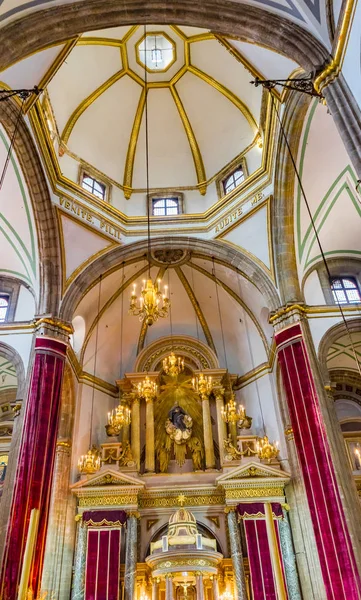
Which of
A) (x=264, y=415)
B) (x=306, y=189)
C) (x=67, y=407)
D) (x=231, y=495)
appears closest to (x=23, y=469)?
(x=67, y=407)

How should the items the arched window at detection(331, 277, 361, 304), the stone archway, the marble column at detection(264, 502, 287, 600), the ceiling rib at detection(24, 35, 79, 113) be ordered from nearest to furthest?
the marble column at detection(264, 502, 287, 600)
the stone archway
the ceiling rib at detection(24, 35, 79, 113)
the arched window at detection(331, 277, 361, 304)

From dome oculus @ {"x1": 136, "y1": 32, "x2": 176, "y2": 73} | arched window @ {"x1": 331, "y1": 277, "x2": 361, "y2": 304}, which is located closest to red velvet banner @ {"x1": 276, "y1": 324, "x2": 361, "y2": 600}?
arched window @ {"x1": 331, "y1": 277, "x2": 361, "y2": 304}

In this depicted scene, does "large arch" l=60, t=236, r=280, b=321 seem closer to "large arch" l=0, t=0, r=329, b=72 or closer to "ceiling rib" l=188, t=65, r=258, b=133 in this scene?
"ceiling rib" l=188, t=65, r=258, b=133

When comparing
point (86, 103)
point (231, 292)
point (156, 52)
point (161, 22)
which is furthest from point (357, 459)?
point (156, 52)

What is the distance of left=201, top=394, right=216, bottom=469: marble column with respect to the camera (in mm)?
16500

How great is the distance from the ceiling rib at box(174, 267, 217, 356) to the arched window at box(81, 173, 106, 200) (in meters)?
3.99

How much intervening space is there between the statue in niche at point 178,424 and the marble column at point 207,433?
53 cm

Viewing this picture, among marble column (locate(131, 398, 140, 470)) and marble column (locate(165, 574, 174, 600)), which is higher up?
marble column (locate(131, 398, 140, 470))

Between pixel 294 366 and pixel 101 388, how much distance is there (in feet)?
27.3

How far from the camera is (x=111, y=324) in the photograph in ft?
60.3

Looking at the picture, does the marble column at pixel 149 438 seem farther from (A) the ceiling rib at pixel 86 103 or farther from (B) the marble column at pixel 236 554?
(A) the ceiling rib at pixel 86 103

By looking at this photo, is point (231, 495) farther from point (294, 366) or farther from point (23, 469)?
point (23, 469)

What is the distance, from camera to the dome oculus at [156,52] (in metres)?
16.4

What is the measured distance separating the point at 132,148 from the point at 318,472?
1305 cm
